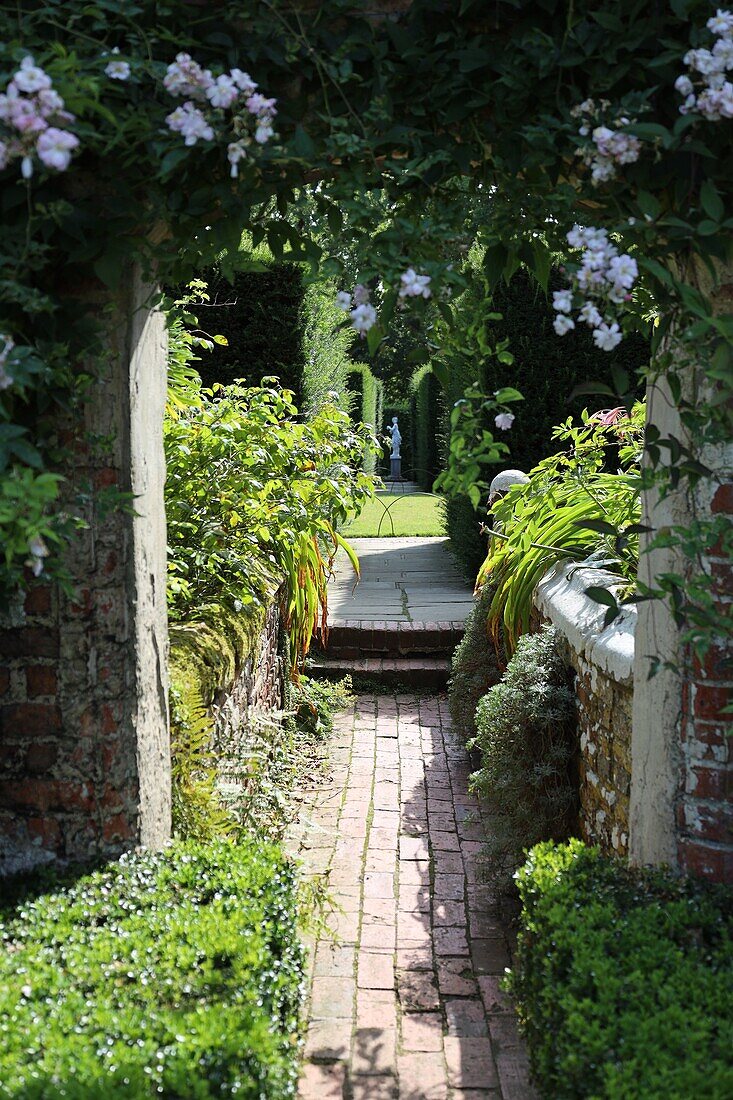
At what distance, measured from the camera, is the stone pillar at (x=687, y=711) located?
2.29 meters

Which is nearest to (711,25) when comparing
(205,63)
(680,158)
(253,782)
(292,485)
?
(680,158)

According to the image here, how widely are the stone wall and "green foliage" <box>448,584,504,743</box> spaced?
3.89 feet

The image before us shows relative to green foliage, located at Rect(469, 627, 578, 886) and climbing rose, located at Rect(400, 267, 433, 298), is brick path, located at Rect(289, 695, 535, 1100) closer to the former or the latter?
green foliage, located at Rect(469, 627, 578, 886)

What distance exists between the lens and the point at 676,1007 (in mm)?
1810

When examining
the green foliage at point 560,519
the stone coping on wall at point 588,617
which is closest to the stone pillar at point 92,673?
the stone coping on wall at point 588,617


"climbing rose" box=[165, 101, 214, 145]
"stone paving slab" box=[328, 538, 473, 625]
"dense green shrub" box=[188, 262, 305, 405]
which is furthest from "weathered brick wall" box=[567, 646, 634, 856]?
"dense green shrub" box=[188, 262, 305, 405]

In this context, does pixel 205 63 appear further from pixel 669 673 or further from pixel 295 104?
pixel 669 673

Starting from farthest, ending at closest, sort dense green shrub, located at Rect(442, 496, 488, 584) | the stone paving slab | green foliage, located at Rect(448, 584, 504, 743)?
dense green shrub, located at Rect(442, 496, 488, 584) < the stone paving slab < green foliage, located at Rect(448, 584, 504, 743)

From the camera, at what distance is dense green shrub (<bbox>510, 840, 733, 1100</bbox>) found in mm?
1702

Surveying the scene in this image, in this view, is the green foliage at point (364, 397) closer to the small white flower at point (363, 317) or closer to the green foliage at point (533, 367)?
the green foliage at point (533, 367)

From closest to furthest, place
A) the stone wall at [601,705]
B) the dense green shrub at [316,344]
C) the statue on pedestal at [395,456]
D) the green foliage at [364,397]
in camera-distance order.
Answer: the stone wall at [601,705] < the dense green shrub at [316,344] < the green foliage at [364,397] < the statue on pedestal at [395,456]

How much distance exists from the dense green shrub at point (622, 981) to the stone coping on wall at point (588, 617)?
23.8 inches

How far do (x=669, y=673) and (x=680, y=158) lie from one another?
46.0 inches

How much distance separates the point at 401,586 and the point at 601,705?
523cm
